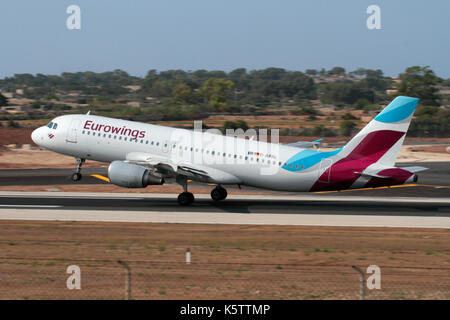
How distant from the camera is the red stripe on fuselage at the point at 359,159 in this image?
116 feet

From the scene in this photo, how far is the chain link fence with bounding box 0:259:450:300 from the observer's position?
54.9ft

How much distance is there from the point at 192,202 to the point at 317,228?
10.7 meters

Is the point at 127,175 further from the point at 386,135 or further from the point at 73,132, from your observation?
the point at 386,135

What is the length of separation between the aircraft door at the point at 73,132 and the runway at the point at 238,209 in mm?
4228

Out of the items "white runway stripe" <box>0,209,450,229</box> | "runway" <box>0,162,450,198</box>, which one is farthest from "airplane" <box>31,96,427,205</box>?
"runway" <box>0,162,450,198</box>

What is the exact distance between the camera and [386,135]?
1393 inches

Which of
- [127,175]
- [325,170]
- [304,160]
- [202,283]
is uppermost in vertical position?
[304,160]

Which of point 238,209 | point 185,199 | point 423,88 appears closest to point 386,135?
point 238,209

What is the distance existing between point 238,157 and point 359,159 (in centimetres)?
766

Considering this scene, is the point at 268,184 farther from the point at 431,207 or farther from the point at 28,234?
the point at 28,234

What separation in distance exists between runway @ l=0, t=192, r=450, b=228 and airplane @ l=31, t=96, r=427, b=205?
64.9 inches

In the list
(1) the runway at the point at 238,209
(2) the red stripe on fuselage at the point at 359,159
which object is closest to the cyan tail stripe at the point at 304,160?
A: (2) the red stripe on fuselage at the point at 359,159

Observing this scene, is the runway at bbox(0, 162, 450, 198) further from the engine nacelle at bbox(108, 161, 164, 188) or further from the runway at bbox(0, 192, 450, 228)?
the engine nacelle at bbox(108, 161, 164, 188)

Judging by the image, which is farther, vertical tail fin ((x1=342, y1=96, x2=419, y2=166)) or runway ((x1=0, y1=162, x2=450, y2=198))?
runway ((x1=0, y1=162, x2=450, y2=198))
